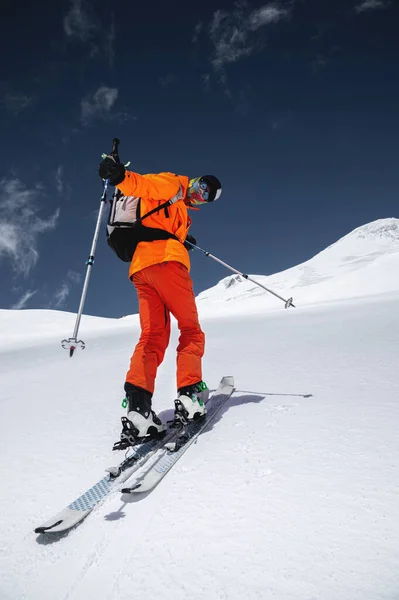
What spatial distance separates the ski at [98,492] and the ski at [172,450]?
0.21 feet

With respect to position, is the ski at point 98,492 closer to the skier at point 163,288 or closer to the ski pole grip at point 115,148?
the skier at point 163,288

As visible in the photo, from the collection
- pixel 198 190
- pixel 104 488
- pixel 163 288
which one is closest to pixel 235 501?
pixel 104 488

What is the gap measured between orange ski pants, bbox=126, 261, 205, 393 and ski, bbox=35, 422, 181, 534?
76cm

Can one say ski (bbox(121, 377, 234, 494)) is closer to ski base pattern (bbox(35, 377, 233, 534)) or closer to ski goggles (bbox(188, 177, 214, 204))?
ski base pattern (bbox(35, 377, 233, 534))

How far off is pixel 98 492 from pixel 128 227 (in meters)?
2.28

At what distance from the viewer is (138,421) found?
261 cm

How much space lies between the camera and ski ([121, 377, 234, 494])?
186cm

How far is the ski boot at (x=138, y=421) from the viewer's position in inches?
99.8

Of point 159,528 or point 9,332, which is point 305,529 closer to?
point 159,528

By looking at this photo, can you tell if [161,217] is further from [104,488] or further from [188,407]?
[104,488]

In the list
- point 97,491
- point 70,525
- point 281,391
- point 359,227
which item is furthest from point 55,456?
point 359,227

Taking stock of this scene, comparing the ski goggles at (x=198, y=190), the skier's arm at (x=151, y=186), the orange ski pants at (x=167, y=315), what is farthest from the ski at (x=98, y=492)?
the ski goggles at (x=198, y=190)

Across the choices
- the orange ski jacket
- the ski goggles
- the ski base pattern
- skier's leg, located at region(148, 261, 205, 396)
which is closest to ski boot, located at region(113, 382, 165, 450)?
the ski base pattern

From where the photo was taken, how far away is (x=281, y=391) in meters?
3.30
